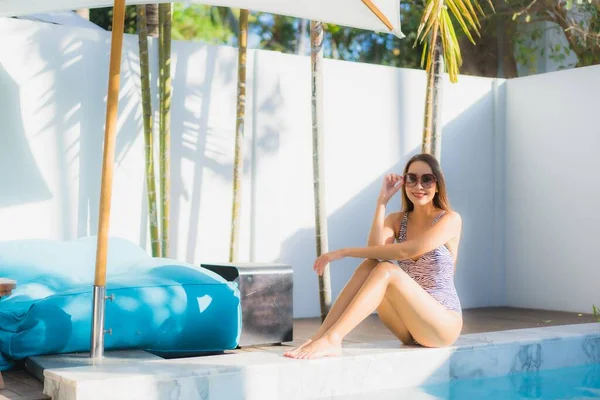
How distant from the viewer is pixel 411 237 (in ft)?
13.7

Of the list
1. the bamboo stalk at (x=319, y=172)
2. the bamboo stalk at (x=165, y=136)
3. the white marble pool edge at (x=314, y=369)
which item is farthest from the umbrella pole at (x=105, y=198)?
the bamboo stalk at (x=319, y=172)

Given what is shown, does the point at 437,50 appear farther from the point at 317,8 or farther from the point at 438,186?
the point at 438,186

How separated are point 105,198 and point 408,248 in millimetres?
1363

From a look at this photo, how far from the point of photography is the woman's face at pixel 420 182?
13.2 feet

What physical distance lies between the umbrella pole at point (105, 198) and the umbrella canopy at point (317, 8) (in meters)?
0.70

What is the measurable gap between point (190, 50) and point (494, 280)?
11.8ft

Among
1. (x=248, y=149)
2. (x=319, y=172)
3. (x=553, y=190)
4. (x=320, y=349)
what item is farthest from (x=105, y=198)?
(x=553, y=190)

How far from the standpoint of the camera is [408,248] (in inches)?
153

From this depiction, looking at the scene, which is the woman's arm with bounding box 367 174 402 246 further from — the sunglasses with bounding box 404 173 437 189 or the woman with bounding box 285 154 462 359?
the sunglasses with bounding box 404 173 437 189

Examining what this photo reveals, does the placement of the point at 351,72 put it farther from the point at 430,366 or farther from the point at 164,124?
the point at 430,366

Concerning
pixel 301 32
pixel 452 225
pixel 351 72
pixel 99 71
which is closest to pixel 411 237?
pixel 452 225

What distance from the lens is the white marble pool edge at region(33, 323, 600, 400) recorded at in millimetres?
3102

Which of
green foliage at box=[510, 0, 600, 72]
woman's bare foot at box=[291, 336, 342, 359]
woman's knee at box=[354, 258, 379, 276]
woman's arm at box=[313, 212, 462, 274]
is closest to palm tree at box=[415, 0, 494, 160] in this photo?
woman's arm at box=[313, 212, 462, 274]

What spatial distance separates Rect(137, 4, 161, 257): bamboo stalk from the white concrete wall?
211 mm
